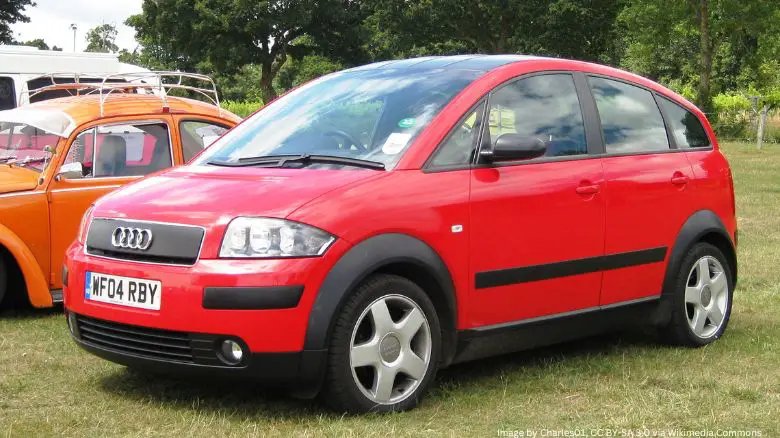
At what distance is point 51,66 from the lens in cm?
1777

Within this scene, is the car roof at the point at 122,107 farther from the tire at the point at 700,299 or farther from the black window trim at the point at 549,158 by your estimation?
the tire at the point at 700,299

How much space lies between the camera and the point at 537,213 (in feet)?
18.4

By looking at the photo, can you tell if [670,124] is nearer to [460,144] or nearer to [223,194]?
[460,144]

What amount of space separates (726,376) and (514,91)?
183 cm

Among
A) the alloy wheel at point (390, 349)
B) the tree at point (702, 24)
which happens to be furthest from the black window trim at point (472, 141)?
the tree at point (702, 24)

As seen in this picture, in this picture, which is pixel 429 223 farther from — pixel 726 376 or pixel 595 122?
pixel 726 376

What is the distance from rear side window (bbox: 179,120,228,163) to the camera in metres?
8.64

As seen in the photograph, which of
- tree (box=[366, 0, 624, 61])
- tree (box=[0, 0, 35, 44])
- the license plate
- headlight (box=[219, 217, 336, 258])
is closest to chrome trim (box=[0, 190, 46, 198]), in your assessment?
the license plate

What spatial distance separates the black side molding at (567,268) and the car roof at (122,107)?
13.0 feet

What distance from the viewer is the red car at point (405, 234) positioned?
15.5 feet

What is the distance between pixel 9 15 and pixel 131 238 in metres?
60.2

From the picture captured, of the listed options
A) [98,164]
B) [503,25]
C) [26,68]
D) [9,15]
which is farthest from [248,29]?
[98,164]

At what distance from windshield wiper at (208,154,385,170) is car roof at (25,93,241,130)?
304 centimetres

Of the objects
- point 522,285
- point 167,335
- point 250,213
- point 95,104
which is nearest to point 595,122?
point 522,285
